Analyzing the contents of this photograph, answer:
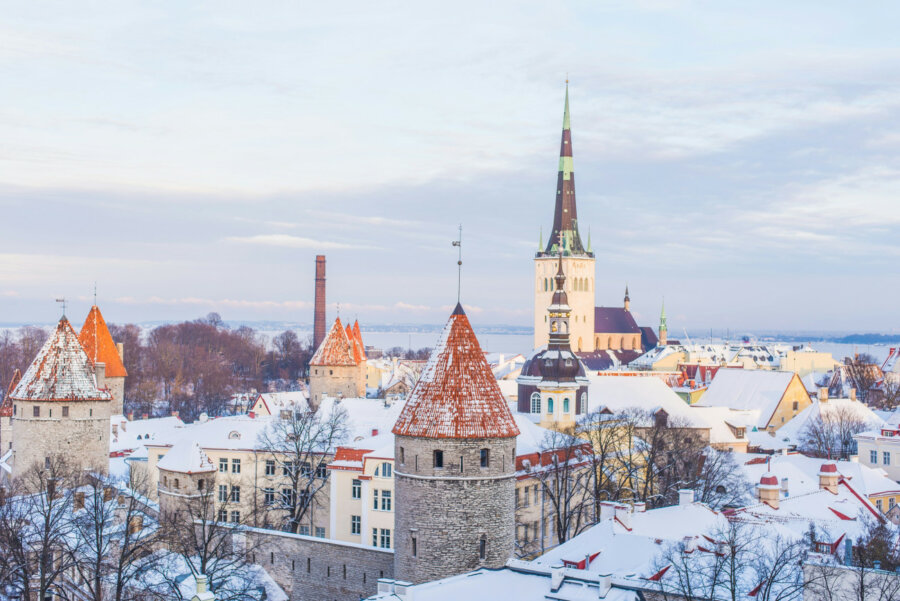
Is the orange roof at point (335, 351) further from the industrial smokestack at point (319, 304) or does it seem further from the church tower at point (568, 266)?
the church tower at point (568, 266)

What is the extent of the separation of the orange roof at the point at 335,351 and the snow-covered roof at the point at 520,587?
132ft

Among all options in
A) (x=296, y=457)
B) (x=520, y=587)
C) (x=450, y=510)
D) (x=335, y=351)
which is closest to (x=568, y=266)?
(x=335, y=351)

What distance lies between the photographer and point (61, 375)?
4241 centimetres

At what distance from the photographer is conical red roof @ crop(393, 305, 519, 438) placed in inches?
1003

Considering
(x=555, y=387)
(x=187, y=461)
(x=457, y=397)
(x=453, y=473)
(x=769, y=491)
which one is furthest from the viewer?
(x=555, y=387)

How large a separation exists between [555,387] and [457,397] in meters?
24.9

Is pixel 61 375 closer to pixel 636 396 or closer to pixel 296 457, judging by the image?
pixel 296 457

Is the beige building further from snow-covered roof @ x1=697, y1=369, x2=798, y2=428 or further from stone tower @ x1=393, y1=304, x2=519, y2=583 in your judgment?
stone tower @ x1=393, y1=304, x2=519, y2=583

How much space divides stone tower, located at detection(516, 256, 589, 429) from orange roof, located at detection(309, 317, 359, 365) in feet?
50.1

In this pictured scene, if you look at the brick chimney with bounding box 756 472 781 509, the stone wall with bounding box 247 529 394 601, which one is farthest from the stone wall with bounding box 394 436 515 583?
the brick chimney with bounding box 756 472 781 509

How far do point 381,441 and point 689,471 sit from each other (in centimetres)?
1285

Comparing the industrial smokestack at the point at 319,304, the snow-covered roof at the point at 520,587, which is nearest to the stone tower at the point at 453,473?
the snow-covered roof at the point at 520,587

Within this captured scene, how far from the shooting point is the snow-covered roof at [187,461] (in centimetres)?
3403

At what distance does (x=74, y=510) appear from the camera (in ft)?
101
